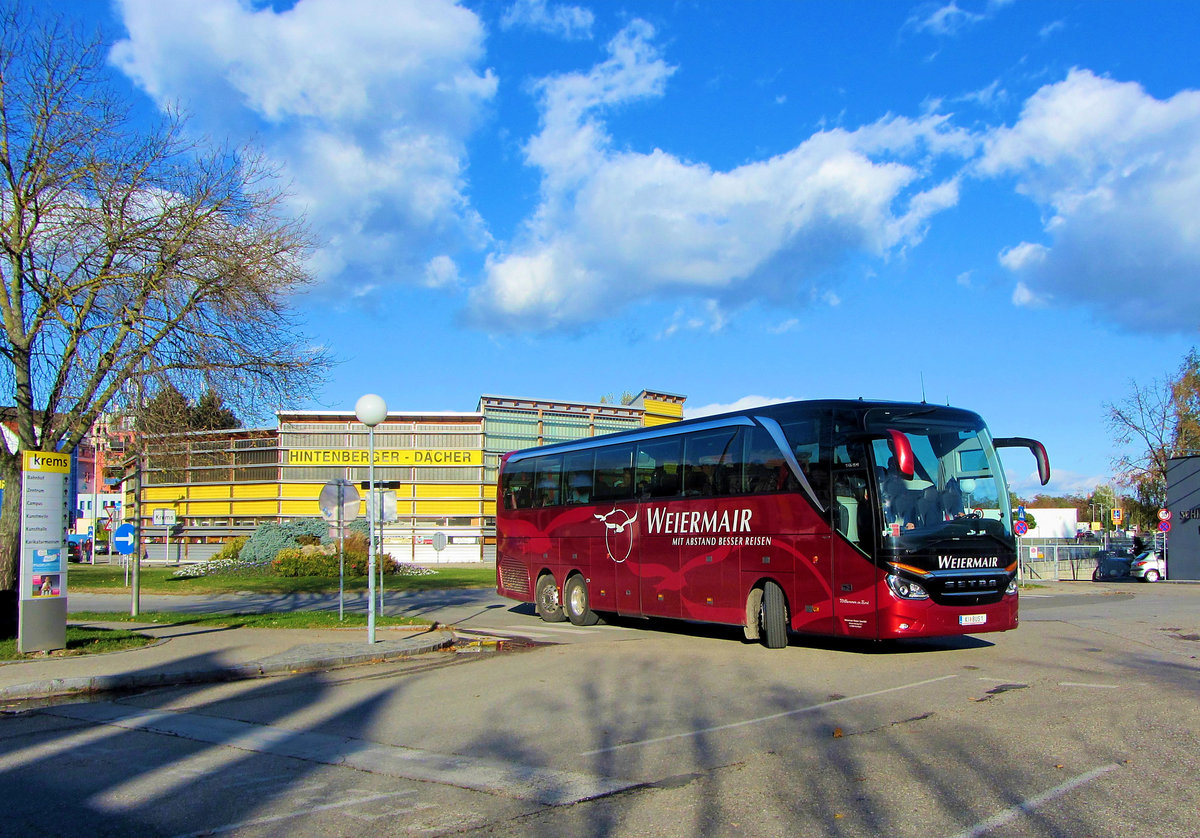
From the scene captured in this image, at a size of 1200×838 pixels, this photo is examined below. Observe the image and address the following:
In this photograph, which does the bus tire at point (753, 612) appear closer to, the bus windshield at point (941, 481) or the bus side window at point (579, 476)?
the bus windshield at point (941, 481)

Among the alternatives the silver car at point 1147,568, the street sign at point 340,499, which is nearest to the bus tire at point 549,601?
the street sign at point 340,499

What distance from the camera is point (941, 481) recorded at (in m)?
12.5

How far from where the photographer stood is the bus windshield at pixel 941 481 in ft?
39.5

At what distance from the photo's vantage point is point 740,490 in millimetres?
14164

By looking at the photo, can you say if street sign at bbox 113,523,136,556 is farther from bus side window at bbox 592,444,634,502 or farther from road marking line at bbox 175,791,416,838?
road marking line at bbox 175,791,416,838

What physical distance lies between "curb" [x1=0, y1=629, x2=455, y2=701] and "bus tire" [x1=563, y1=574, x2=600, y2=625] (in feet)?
16.0

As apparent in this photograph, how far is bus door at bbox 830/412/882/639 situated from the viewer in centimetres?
1197

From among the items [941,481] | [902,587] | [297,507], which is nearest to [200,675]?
[902,587]

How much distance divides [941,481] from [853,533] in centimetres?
148

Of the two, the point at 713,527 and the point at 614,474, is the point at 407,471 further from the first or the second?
the point at 713,527

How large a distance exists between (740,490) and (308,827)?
9833 mm

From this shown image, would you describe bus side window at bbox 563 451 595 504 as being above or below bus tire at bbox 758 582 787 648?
above

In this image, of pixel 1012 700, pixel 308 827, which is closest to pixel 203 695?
pixel 308 827

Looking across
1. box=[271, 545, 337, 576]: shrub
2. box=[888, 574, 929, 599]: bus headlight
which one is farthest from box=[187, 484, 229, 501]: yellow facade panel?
box=[888, 574, 929, 599]: bus headlight
